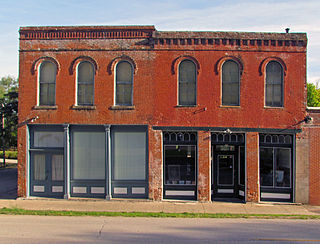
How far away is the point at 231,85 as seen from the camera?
15438mm

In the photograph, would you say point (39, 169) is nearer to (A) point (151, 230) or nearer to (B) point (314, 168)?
(A) point (151, 230)

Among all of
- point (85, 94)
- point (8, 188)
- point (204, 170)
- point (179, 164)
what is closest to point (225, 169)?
point (204, 170)

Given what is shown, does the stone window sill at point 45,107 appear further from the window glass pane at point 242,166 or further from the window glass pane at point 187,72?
the window glass pane at point 242,166

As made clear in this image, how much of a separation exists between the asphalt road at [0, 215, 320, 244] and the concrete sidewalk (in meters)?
1.45

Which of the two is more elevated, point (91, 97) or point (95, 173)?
point (91, 97)

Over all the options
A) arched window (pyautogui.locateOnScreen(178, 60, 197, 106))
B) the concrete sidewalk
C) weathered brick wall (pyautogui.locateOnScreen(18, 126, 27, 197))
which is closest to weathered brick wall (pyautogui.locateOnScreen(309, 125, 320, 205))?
the concrete sidewalk

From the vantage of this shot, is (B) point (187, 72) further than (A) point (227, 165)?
No

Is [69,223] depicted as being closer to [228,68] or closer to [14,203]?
[14,203]

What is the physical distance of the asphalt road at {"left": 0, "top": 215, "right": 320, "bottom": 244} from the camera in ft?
30.9

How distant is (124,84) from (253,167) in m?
7.04

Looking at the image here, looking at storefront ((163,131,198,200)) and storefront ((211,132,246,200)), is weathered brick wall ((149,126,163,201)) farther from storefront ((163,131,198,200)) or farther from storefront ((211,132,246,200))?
storefront ((211,132,246,200))

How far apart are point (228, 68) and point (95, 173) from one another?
7.88m

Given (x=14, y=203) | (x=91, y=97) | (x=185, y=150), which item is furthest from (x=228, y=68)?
A: (x=14, y=203)

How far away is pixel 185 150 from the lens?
1548 centimetres
